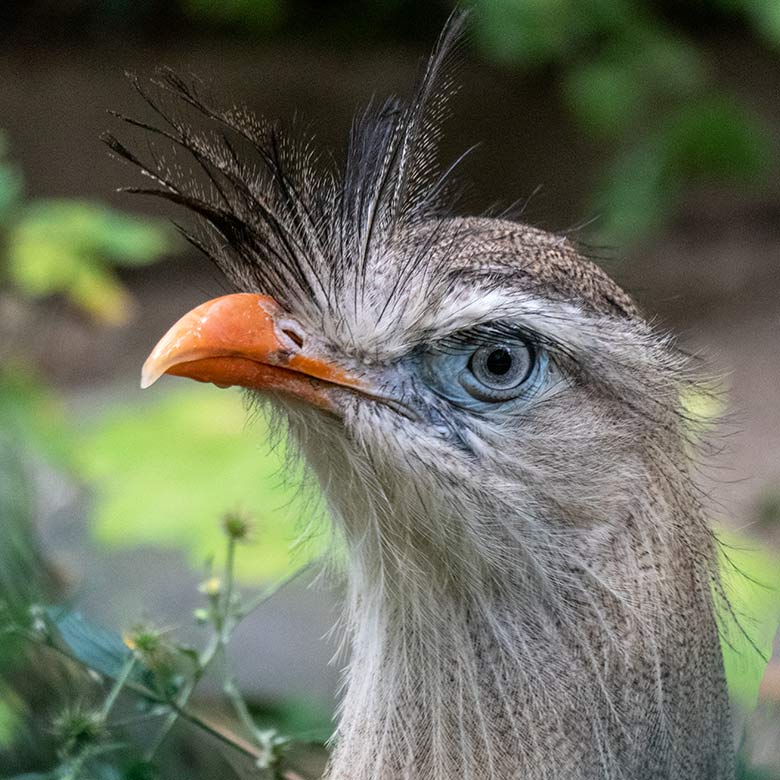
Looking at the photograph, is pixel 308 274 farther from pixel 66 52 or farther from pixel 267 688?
pixel 66 52

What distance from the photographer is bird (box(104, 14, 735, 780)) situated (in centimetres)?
130

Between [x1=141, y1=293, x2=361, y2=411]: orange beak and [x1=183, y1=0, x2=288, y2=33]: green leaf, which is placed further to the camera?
[x1=183, y1=0, x2=288, y2=33]: green leaf

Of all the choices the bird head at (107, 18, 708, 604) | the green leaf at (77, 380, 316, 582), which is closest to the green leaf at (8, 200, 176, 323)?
the green leaf at (77, 380, 316, 582)

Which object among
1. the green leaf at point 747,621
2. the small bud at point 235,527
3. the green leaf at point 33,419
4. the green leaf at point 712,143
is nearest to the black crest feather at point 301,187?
the small bud at point 235,527

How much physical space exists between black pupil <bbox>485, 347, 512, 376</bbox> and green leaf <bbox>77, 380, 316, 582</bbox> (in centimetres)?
130

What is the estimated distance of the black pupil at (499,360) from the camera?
1322 mm

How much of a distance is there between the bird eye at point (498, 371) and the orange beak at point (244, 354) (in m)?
0.12

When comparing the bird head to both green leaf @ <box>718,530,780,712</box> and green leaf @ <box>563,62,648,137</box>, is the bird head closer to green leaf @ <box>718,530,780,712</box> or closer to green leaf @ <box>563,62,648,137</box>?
green leaf @ <box>718,530,780,712</box>

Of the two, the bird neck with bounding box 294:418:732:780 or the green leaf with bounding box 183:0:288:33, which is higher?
the green leaf with bounding box 183:0:288:33

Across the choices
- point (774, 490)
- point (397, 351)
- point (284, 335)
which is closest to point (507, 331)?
point (397, 351)

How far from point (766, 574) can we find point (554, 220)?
3.34 metres

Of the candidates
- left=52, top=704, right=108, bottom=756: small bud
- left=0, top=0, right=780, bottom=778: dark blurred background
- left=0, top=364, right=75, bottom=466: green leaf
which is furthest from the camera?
left=0, top=364, right=75, bottom=466: green leaf

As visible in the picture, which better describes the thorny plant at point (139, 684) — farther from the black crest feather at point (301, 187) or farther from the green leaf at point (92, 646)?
the black crest feather at point (301, 187)

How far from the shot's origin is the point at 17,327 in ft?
14.0
